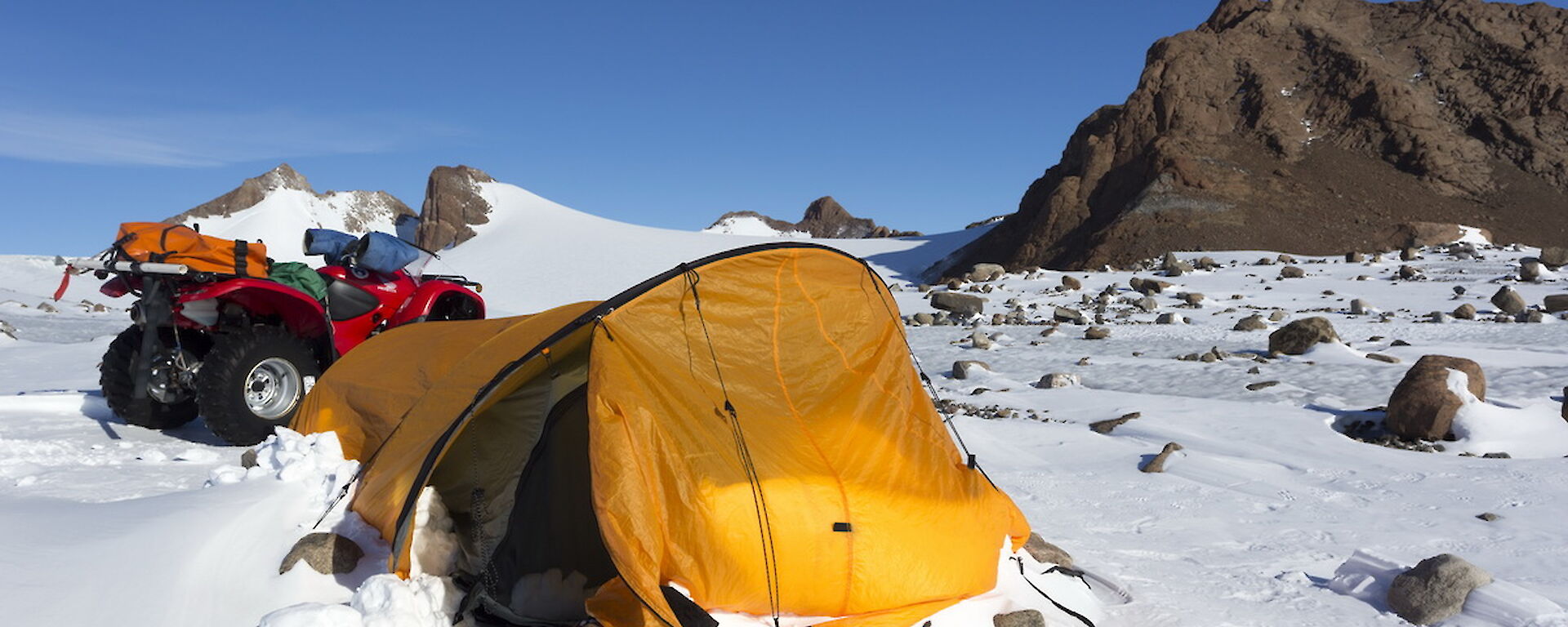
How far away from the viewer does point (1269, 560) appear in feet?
16.2

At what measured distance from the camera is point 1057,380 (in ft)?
34.8

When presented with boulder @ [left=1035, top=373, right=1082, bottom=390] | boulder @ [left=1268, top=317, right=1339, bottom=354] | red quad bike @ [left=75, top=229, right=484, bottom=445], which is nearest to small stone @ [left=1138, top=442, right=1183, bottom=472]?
boulder @ [left=1035, top=373, right=1082, bottom=390]

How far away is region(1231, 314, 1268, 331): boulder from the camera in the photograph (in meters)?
14.3

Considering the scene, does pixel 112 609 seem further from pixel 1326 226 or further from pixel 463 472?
pixel 1326 226

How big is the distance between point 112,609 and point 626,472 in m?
1.84

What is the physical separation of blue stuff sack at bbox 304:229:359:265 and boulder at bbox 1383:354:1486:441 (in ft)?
27.3

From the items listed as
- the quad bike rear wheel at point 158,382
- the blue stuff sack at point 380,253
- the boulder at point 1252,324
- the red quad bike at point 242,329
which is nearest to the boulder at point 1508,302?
the boulder at point 1252,324

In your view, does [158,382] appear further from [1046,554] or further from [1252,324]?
[1252,324]

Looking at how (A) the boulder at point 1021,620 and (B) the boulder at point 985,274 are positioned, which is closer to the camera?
(A) the boulder at point 1021,620

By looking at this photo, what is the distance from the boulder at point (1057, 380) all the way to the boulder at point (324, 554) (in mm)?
7977

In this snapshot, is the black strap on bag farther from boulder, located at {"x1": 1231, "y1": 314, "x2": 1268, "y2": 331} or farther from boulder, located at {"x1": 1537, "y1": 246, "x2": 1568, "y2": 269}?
boulder, located at {"x1": 1537, "y1": 246, "x2": 1568, "y2": 269}

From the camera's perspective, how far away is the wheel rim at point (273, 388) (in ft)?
20.4

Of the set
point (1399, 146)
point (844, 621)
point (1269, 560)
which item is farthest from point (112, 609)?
point (1399, 146)

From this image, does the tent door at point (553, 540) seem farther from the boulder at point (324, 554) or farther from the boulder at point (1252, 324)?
the boulder at point (1252, 324)
